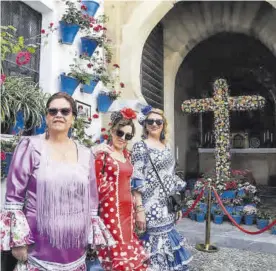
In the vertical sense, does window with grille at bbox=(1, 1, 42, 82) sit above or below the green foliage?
above

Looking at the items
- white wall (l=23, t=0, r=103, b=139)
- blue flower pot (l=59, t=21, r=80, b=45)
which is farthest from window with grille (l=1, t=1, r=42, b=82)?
blue flower pot (l=59, t=21, r=80, b=45)

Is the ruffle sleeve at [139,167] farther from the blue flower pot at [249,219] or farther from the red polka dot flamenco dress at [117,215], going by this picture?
the blue flower pot at [249,219]

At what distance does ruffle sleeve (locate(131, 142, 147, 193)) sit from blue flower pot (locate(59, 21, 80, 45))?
6.83 feet

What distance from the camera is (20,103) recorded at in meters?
2.95

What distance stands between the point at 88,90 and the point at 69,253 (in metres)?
3.16

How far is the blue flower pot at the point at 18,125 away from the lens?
3.03 m

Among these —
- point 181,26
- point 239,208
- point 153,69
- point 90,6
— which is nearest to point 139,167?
point 90,6

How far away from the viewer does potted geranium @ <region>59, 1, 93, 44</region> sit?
423 cm

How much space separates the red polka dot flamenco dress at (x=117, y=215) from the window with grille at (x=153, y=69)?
12.4ft

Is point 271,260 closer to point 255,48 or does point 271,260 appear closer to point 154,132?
point 154,132

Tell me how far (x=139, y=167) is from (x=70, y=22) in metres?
2.34

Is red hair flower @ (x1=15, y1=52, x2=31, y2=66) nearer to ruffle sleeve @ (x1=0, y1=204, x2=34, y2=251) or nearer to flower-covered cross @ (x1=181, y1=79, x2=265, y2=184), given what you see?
ruffle sleeve @ (x1=0, y1=204, x2=34, y2=251)

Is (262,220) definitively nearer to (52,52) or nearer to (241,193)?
(241,193)

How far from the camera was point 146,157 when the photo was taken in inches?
114
